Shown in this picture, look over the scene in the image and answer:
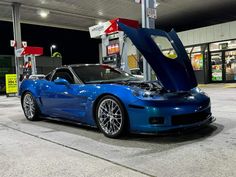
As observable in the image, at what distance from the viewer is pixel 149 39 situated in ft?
13.5

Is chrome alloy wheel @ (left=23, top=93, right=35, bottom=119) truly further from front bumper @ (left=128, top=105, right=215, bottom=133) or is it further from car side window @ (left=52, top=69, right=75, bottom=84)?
front bumper @ (left=128, top=105, right=215, bottom=133)

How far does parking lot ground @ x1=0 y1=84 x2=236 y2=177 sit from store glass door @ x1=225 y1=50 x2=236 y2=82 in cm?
1311

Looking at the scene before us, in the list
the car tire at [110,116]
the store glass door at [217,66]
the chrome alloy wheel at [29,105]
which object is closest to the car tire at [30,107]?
the chrome alloy wheel at [29,105]

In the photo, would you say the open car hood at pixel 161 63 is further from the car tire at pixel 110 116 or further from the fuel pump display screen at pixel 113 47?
the fuel pump display screen at pixel 113 47

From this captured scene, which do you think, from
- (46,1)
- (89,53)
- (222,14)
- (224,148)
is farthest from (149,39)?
(89,53)

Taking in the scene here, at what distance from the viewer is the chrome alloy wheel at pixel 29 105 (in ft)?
19.7

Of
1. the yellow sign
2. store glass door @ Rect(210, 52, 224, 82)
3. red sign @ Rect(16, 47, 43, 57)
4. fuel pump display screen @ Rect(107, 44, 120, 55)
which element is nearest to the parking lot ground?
fuel pump display screen @ Rect(107, 44, 120, 55)

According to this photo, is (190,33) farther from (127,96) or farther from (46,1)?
(127,96)

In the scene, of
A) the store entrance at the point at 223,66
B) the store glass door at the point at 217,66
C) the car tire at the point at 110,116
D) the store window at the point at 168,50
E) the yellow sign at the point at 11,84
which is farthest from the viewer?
the store glass door at the point at 217,66

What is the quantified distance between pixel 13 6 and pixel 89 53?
22229mm

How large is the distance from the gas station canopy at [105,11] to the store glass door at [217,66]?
2.95 m

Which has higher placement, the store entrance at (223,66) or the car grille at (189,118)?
the store entrance at (223,66)

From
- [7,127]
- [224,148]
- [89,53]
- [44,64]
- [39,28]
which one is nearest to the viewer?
[224,148]

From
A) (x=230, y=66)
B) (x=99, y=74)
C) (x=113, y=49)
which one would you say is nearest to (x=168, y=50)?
(x=99, y=74)
